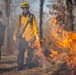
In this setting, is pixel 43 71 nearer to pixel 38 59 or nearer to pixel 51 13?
pixel 38 59

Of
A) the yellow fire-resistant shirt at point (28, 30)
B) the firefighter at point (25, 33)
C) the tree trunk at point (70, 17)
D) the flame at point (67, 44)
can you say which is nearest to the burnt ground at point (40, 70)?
→ the flame at point (67, 44)

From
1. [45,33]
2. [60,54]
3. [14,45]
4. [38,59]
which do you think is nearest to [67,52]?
[60,54]

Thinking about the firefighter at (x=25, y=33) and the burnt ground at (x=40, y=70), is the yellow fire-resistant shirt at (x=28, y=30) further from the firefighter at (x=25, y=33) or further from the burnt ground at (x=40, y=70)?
the burnt ground at (x=40, y=70)

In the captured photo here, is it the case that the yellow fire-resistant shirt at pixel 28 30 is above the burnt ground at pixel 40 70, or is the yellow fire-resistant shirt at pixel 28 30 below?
above

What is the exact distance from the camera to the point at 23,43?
10023 mm

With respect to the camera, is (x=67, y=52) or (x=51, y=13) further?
(x=51, y=13)

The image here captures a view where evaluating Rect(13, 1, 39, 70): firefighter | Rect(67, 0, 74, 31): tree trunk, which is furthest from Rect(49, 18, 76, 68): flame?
Rect(13, 1, 39, 70): firefighter

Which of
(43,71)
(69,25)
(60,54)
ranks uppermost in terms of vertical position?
(69,25)

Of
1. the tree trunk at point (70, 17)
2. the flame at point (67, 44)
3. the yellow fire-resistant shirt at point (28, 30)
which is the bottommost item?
the flame at point (67, 44)

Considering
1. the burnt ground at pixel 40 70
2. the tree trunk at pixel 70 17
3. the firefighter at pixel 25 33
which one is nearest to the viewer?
the burnt ground at pixel 40 70

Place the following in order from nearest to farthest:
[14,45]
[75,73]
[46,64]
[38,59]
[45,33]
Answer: [75,73], [46,64], [38,59], [45,33], [14,45]

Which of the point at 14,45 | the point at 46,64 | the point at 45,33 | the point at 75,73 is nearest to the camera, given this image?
the point at 75,73

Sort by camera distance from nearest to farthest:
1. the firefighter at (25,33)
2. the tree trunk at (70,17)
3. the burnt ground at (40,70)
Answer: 1. the burnt ground at (40,70)
2. the firefighter at (25,33)
3. the tree trunk at (70,17)

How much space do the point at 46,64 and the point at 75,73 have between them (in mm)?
1263
